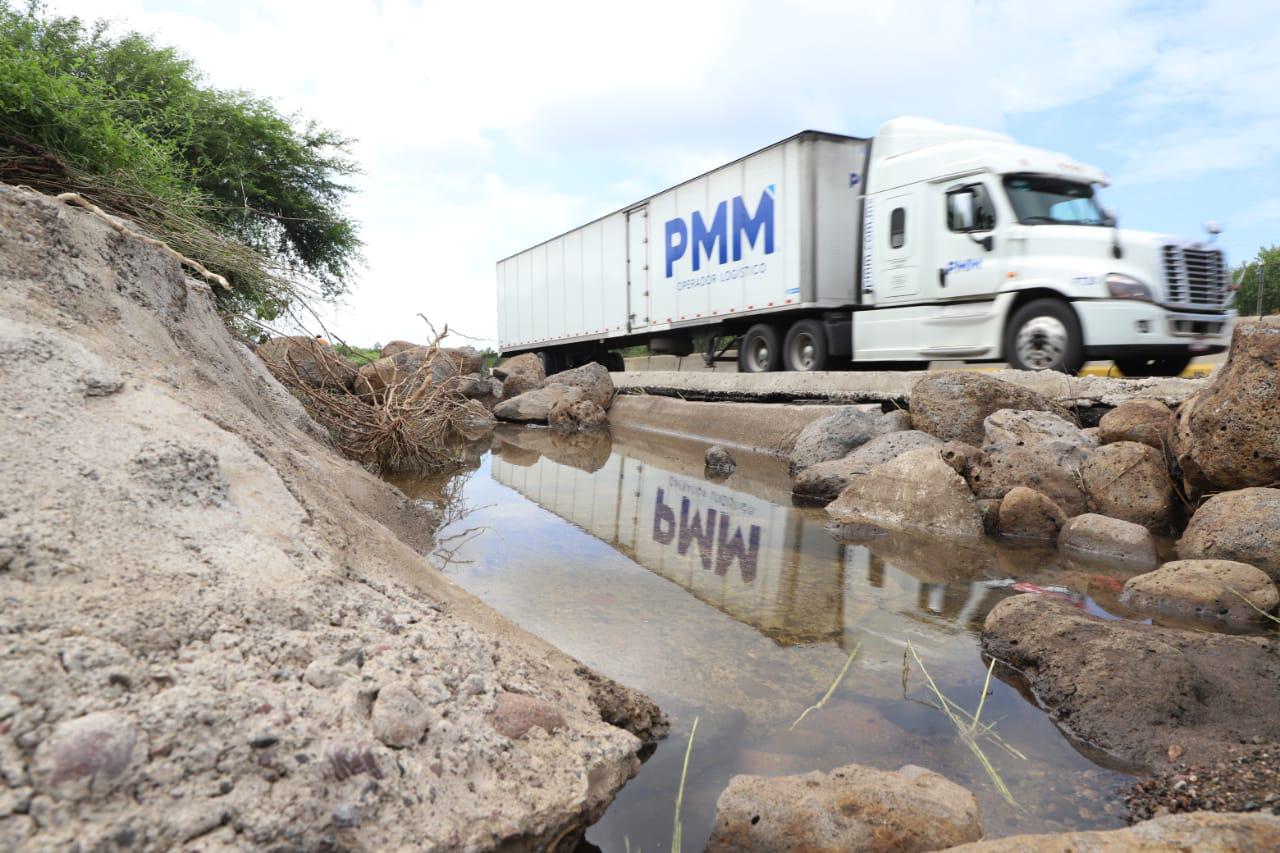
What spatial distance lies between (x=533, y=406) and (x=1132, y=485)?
9722 mm

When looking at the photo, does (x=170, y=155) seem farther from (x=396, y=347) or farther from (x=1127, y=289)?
(x=1127, y=289)

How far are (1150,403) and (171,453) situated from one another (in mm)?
6682

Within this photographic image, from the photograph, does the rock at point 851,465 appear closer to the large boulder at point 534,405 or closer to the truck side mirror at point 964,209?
the truck side mirror at point 964,209

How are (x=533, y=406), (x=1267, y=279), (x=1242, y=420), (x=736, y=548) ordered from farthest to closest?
(x=1267, y=279) < (x=533, y=406) < (x=736, y=548) < (x=1242, y=420)

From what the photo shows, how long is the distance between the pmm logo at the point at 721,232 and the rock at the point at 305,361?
689cm

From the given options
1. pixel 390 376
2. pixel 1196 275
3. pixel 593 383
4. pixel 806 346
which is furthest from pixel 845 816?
pixel 593 383

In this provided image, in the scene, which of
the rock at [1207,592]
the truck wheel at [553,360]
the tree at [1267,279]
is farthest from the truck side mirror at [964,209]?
the tree at [1267,279]

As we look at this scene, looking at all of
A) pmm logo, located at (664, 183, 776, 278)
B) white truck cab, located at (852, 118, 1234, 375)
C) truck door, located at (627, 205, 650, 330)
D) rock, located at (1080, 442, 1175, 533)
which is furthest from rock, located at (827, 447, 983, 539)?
truck door, located at (627, 205, 650, 330)

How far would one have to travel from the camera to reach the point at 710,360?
14.5m

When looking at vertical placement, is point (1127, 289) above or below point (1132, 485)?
above

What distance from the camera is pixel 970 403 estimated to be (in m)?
7.25

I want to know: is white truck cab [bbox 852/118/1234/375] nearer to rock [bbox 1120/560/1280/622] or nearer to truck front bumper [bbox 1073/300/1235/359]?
truck front bumper [bbox 1073/300/1235/359]

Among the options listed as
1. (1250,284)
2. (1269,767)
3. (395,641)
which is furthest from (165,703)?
(1250,284)

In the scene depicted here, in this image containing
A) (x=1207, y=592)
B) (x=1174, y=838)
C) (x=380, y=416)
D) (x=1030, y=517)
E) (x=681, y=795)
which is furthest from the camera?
(x=380, y=416)
